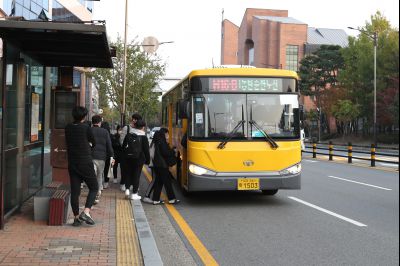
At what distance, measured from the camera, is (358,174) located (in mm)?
16875

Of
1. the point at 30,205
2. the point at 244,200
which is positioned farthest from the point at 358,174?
the point at 30,205

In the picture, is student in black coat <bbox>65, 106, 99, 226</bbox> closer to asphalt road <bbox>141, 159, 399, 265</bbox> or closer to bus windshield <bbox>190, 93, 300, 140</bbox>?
asphalt road <bbox>141, 159, 399, 265</bbox>

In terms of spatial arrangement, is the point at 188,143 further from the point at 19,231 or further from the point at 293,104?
the point at 19,231

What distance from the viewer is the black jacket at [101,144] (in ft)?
29.7

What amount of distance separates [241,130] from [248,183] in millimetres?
1075

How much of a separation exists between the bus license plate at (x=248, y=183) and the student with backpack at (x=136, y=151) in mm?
1966

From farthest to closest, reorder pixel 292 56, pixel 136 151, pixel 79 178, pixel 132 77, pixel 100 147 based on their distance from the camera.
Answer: pixel 292 56 < pixel 132 77 < pixel 136 151 < pixel 100 147 < pixel 79 178

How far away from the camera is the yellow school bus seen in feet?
30.7

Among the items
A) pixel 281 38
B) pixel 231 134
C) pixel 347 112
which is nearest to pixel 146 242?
pixel 231 134

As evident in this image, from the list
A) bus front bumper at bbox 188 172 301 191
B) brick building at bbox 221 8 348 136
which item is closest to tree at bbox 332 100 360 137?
bus front bumper at bbox 188 172 301 191

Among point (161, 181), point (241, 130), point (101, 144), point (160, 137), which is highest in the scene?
point (241, 130)

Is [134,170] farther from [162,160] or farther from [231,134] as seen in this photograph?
[231,134]

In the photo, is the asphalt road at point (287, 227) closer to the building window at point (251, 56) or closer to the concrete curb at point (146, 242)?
the concrete curb at point (146, 242)

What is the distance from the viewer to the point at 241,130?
9492mm
